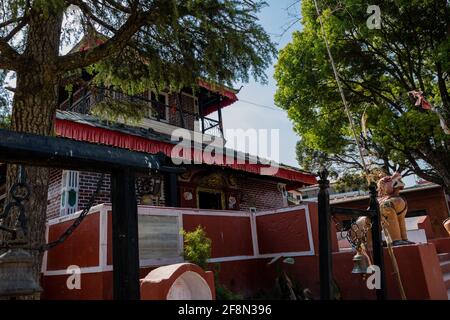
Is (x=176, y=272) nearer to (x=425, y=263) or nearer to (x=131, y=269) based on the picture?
(x=131, y=269)

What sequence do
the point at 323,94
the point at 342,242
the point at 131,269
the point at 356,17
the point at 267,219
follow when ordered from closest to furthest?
the point at 131,269, the point at 267,219, the point at 342,242, the point at 356,17, the point at 323,94

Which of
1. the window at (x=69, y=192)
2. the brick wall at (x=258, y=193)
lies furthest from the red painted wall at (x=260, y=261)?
the brick wall at (x=258, y=193)

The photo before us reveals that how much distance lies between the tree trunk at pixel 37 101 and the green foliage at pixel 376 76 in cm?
843

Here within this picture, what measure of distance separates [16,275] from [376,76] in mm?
13070

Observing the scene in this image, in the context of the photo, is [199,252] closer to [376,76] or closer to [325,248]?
[325,248]

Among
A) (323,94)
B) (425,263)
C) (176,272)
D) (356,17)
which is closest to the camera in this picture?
(176,272)

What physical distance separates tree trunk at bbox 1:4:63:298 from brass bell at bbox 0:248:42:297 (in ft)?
8.31

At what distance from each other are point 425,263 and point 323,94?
7.93 m

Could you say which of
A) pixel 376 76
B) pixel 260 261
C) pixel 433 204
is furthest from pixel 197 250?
pixel 433 204

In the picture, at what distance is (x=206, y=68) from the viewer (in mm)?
5676

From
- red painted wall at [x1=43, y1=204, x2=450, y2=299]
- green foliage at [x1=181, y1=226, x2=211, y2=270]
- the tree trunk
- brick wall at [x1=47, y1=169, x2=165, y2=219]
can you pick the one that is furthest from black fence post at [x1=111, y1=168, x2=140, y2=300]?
brick wall at [x1=47, y1=169, x2=165, y2=219]

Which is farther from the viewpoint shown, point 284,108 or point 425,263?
point 284,108

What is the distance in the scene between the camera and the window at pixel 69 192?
8.09 m

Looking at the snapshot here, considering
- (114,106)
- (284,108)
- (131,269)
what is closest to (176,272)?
(131,269)
